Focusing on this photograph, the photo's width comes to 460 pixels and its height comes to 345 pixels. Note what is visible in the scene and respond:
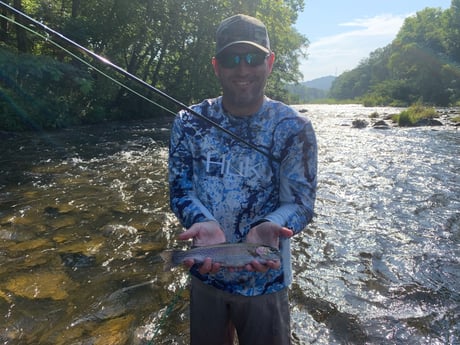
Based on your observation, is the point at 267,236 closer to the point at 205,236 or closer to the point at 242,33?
the point at 205,236

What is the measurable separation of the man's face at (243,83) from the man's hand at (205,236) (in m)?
0.85

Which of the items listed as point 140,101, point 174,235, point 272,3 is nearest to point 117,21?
point 140,101

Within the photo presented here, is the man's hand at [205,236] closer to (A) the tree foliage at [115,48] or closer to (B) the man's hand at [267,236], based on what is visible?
(B) the man's hand at [267,236]

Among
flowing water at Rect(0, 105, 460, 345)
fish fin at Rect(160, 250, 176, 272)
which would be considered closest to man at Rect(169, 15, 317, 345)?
fish fin at Rect(160, 250, 176, 272)

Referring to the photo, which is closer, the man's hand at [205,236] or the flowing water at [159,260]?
the man's hand at [205,236]

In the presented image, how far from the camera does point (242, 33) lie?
2590mm

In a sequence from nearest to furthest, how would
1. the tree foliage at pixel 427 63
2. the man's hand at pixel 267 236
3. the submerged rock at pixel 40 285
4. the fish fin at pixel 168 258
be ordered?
1. the man's hand at pixel 267 236
2. the fish fin at pixel 168 258
3. the submerged rock at pixel 40 285
4. the tree foliage at pixel 427 63

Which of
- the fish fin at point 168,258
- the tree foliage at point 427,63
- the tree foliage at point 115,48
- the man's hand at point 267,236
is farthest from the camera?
the tree foliage at point 427,63

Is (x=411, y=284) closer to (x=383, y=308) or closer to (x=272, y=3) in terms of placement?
(x=383, y=308)

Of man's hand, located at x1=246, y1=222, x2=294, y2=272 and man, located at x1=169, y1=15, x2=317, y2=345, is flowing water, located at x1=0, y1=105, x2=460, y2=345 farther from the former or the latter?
man's hand, located at x1=246, y1=222, x2=294, y2=272

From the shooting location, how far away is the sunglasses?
2.55 metres

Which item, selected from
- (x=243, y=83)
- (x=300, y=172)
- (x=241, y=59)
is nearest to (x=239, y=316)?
(x=300, y=172)

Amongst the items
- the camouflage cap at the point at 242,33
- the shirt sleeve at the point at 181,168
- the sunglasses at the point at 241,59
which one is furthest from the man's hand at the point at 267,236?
the camouflage cap at the point at 242,33

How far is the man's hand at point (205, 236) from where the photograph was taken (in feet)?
7.94
